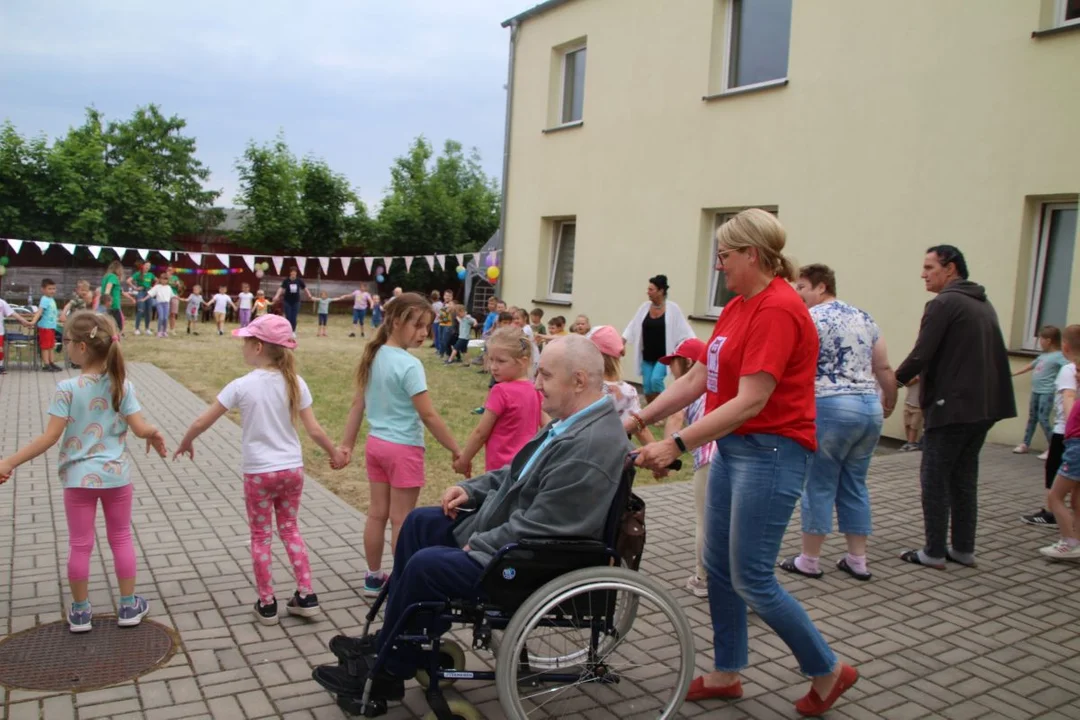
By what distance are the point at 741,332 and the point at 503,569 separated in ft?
4.10

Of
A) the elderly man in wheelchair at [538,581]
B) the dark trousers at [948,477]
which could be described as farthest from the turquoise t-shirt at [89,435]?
the dark trousers at [948,477]

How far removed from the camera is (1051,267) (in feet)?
30.4

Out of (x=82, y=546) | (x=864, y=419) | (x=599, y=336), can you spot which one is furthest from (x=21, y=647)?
(x=864, y=419)

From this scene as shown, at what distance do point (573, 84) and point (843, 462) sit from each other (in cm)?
1258

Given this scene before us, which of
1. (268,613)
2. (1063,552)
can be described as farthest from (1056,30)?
(268,613)

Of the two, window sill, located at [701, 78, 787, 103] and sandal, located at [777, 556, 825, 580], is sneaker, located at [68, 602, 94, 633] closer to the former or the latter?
sandal, located at [777, 556, 825, 580]

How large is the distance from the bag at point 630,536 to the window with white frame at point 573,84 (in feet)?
44.6

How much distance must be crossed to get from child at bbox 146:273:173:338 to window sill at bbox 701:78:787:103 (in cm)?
1510

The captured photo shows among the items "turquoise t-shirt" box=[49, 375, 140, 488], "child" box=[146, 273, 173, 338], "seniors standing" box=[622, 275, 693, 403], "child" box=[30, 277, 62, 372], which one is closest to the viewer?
Answer: "turquoise t-shirt" box=[49, 375, 140, 488]

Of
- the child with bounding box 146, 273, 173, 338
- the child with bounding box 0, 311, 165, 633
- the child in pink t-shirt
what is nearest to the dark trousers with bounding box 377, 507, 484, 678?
the child in pink t-shirt

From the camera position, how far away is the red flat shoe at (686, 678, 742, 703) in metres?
3.60

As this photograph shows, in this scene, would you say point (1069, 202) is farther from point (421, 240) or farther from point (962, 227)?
point (421, 240)

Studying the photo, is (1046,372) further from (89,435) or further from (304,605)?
(89,435)

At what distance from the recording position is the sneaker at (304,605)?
13.8 feet
